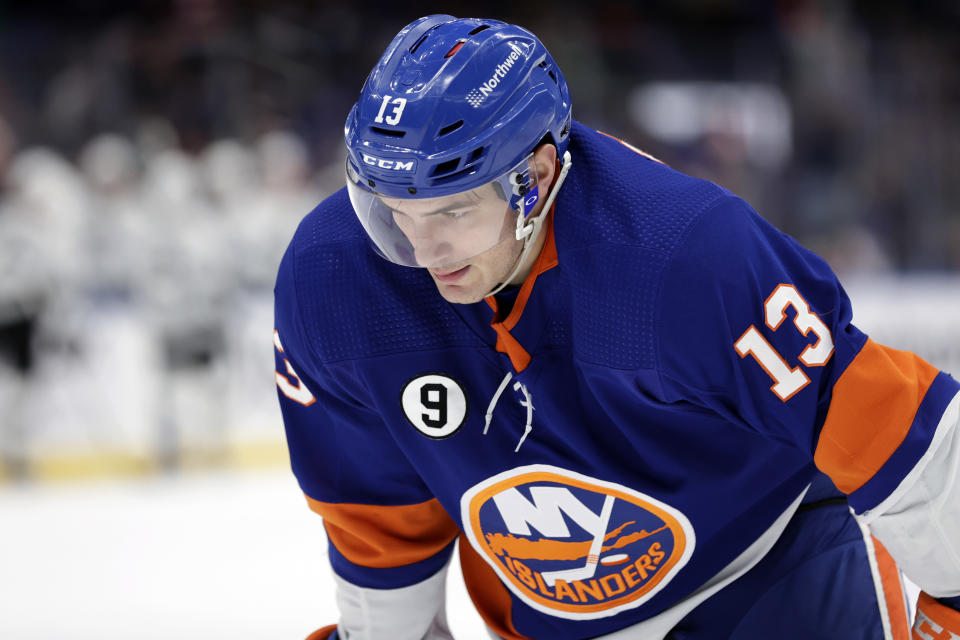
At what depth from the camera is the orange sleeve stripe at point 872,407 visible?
1.16 metres

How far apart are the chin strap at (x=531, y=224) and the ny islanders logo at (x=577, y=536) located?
0.93 ft

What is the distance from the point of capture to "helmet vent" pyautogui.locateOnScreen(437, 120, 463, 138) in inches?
47.8

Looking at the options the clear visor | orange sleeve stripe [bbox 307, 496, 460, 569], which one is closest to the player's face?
the clear visor

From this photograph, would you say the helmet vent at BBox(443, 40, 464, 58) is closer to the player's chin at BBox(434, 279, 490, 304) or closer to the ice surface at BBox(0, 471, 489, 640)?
the player's chin at BBox(434, 279, 490, 304)

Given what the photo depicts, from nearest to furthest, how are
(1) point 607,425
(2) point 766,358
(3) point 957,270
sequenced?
(2) point 766,358 → (1) point 607,425 → (3) point 957,270

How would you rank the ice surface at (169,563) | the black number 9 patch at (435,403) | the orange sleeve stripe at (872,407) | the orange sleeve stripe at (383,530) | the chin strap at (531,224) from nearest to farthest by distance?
the orange sleeve stripe at (872,407), the chin strap at (531,224), the black number 9 patch at (435,403), the orange sleeve stripe at (383,530), the ice surface at (169,563)

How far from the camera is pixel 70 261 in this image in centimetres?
475

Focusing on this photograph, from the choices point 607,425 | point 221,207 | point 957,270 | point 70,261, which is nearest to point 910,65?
point 957,270

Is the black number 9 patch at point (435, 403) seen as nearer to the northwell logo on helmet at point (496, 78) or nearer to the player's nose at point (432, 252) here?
the player's nose at point (432, 252)

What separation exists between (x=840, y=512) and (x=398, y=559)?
26.6 inches

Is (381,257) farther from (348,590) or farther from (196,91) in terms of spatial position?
(196,91)

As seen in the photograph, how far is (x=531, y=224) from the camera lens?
4.22 ft

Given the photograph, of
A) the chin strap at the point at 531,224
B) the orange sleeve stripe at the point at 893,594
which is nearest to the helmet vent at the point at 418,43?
the chin strap at the point at 531,224

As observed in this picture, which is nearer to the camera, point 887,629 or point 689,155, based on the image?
point 887,629
